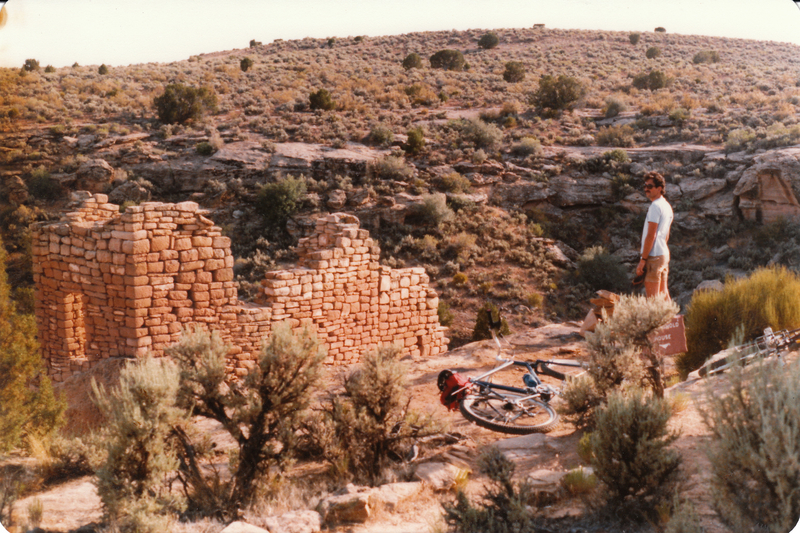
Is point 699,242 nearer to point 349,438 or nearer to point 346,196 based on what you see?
point 346,196

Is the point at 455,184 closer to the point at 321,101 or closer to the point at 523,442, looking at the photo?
the point at 321,101

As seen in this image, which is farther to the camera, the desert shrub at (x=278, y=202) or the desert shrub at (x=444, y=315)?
the desert shrub at (x=278, y=202)

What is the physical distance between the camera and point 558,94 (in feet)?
103

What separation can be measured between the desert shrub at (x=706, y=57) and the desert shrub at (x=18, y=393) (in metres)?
48.2

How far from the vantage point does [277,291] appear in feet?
30.1

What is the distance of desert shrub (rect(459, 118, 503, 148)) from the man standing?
19.2 metres

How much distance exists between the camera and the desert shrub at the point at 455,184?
2364 cm

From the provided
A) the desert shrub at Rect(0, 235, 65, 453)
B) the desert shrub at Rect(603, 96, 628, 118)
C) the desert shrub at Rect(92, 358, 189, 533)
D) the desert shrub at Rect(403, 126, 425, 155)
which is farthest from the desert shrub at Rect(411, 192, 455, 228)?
the desert shrub at Rect(92, 358, 189, 533)

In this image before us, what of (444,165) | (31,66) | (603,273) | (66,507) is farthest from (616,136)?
(31,66)

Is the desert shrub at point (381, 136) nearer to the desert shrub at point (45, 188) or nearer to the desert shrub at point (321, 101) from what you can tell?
the desert shrub at point (321, 101)

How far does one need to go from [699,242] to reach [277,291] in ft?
59.5

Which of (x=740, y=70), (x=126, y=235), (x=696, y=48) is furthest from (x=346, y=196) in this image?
(x=696, y=48)

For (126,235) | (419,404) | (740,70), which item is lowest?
(419,404)

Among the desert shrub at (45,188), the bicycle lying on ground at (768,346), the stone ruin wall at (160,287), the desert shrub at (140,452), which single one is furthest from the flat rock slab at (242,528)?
the desert shrub at (45,188)
